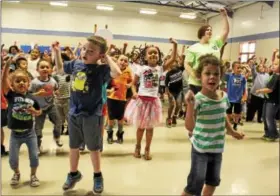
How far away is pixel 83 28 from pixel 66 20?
0.87ft

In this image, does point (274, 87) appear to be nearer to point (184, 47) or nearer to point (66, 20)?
point (184, 47)

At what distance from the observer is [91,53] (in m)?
1.34

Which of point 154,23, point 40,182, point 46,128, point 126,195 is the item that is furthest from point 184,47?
point 46,128

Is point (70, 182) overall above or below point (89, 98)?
below

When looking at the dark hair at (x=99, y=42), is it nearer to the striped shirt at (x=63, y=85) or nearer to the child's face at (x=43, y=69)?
the child's face at (x=43, y=69)

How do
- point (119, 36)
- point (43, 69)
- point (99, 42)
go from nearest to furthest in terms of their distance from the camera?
point (99, 42)
point (43, 69)
point (119, 36)

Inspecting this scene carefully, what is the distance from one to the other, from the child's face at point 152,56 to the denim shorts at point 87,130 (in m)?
0.65

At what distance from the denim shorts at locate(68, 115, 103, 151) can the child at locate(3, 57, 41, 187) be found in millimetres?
232

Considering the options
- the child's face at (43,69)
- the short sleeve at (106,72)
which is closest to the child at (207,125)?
the short sleeve at (106,72)

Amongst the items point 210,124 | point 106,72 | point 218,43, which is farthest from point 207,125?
point 218,43

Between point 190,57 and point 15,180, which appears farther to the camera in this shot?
point 190,57

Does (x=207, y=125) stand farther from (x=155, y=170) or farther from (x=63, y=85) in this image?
(x=63, y=85)

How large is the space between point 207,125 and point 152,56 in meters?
0.92

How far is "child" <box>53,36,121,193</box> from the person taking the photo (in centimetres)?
133
